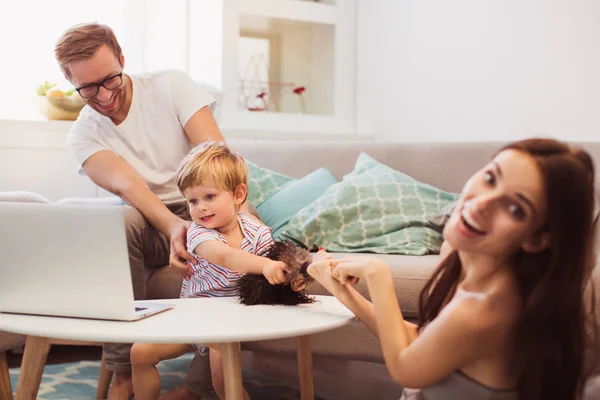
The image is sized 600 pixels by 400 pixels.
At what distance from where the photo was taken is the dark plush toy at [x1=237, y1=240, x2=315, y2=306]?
152 cm

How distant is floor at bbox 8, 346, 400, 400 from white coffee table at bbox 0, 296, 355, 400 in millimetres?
863

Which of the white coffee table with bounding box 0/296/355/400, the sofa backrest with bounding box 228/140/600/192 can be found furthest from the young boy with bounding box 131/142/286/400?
the sofa backrest with bounding box 228/140/600/192

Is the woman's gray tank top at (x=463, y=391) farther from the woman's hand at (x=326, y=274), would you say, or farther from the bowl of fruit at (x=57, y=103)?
the bowl of fruit at (x=57, y=103)

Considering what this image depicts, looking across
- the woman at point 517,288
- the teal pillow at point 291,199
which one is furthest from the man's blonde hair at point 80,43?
the woman at point 517,288

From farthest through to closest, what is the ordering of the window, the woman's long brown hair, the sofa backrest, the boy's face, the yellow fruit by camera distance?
the window < the yellow fruit < the sofa backrest < the boy's face < the woman's long brown hair

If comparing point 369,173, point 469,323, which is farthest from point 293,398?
point 469,323

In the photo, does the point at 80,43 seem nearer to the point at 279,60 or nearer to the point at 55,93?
the point at 55,93

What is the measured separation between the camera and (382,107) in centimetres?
390

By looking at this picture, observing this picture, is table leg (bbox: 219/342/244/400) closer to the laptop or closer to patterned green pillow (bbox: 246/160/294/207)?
the laptop

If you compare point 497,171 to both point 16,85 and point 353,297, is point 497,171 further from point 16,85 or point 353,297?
point 16,85

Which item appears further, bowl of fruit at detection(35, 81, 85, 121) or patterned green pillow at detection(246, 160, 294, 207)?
bowl of fruit at detection(35, 81, 85, 121)

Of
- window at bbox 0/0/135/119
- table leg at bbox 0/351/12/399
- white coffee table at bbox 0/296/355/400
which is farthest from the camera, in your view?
window at bbox 0/0/135/119

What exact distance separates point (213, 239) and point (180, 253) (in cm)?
17

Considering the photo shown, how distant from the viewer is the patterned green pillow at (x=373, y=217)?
240 centimetres
